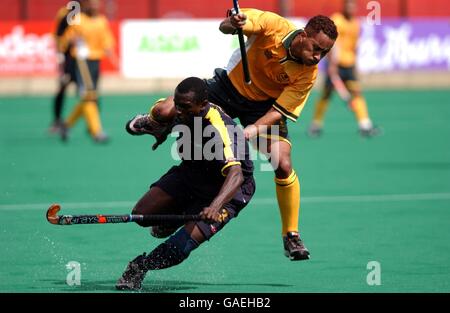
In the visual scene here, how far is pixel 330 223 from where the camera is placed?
34.5ft

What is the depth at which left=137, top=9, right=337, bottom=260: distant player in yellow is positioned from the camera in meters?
8.20

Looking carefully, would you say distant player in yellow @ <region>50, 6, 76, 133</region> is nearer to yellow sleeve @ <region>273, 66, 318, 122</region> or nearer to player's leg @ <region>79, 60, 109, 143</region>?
player's leg @ <region>79, 60, 109, 143</region>

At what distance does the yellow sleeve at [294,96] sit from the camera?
8.45m

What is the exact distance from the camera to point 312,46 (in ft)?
26.7

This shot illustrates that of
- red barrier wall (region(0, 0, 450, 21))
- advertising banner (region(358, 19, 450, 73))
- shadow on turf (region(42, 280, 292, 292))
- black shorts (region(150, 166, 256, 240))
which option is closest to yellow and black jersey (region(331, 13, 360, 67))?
advertising banner (region(358, 19, 450, 73))

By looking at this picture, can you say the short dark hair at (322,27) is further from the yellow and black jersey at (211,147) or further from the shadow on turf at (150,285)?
Result: the shadow on turf at (150,285)

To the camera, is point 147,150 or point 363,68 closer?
point 147,150

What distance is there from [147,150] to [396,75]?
10924mm

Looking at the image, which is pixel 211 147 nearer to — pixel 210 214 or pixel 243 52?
pixel 210 214

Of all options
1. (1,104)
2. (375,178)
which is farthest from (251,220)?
(1,104)

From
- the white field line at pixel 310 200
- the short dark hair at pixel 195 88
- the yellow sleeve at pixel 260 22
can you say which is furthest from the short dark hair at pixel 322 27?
the white field line at pixel 310 200

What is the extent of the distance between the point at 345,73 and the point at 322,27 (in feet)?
33.1

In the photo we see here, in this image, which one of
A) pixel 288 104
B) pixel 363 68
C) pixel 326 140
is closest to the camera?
pixel 288 104

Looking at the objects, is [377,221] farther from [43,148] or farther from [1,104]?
[1,104]
